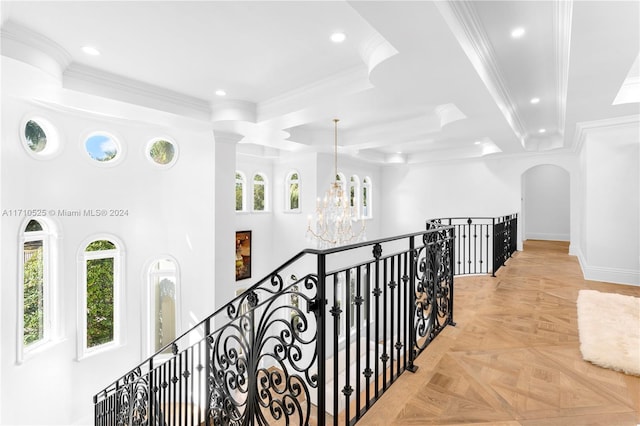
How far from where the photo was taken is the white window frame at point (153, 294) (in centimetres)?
637

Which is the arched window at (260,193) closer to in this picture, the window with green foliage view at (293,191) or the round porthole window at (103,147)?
the window with green foliage view at (293,191)

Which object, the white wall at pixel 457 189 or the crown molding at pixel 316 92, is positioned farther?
the white wall at pixel 457 189

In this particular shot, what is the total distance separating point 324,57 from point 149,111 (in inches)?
115

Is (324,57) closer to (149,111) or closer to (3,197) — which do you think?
(149,111)

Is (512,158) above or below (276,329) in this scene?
above

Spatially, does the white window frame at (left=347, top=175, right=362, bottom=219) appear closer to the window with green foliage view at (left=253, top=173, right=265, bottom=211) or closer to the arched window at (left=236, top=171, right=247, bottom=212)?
the window with green foliage view at (left=253, top=173, right=265, bottom=211)

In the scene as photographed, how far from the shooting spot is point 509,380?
2.19 m

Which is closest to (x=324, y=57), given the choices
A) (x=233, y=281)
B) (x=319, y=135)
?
(x=319, y=135)

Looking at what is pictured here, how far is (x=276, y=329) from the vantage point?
28.9 feet

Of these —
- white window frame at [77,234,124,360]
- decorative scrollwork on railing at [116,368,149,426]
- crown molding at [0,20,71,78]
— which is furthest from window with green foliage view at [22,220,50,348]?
crown molding at [0,20,71,78]

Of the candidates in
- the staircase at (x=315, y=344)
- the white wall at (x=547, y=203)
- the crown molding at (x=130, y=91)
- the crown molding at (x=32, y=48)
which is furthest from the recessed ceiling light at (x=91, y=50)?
the white wall at (x=547, y=203)

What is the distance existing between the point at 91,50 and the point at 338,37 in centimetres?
293

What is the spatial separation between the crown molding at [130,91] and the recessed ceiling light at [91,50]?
0.44 m

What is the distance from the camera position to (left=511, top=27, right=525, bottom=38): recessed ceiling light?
3.24m
